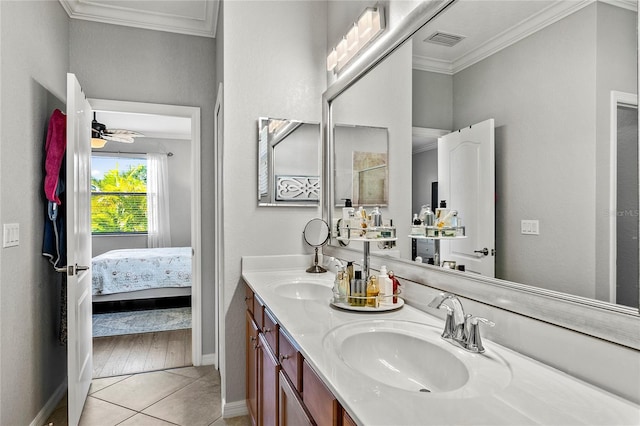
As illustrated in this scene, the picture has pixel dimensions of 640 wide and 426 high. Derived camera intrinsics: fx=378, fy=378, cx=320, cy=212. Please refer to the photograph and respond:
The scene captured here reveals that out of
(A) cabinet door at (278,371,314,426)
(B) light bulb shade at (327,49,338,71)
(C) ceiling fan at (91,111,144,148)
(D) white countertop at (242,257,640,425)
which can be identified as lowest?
(A) cabinet door at (278,371,314,426)

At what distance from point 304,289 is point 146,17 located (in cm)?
248

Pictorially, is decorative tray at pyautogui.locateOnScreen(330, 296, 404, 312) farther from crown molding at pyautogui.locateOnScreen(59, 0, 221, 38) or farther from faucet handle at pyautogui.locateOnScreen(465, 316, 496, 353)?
crown molding at pyautogui.locateOnScreen(59, 0, 221, 38)

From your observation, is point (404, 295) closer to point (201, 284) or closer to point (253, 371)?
point (253, 371)

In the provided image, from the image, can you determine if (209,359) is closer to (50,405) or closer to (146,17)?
(50,405)

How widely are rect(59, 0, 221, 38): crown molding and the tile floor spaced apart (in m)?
2.74

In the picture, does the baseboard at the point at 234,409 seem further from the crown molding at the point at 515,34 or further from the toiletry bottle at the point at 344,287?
the crown molding at the point at 515,34

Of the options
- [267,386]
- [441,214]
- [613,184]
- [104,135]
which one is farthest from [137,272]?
[613,184]

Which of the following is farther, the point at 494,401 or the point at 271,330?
the point at 271,330

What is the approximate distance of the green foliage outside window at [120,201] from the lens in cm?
646

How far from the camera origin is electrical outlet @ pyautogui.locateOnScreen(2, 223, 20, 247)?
182cm

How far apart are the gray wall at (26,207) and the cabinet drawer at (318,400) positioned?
1.62m

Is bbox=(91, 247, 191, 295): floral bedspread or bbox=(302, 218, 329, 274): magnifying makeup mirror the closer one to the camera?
bbox=(302, 218, 329, 274): magnifying makeup mirror

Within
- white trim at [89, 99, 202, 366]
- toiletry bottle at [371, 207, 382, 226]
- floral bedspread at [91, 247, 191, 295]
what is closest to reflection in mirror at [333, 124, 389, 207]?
toiletry bottle at [371, 207, 382, 226]

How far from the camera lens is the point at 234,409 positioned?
92.9 inches
